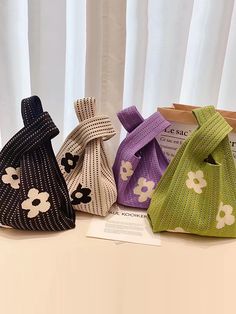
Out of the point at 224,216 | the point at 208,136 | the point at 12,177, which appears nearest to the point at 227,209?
the point at 224,216

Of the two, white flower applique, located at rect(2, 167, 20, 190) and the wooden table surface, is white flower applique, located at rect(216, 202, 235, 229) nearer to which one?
the wooden table surface

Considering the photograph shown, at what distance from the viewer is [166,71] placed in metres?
0.71

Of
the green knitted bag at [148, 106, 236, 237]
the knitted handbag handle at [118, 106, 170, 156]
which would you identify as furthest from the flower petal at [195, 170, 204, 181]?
the knitted handbag handle at [118, 106, 170, 156]

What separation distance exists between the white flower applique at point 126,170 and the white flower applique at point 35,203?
0.15m

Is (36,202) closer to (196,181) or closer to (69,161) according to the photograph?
(69,161)

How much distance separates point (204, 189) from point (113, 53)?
344 mm

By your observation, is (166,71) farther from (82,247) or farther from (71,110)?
(82,247)

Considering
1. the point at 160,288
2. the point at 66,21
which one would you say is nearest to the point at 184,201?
the point at 160,288

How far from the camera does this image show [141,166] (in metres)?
0.58

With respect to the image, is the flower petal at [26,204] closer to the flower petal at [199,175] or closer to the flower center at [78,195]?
the flower center at [78,195]

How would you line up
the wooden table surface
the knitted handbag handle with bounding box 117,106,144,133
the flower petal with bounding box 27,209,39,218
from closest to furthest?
the wooden table surface
the flower petal with bounding box 27,209,39,218
the knitted handbag handle with bounding box 117,106,144,133

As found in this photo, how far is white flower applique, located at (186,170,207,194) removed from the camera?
1.64ft

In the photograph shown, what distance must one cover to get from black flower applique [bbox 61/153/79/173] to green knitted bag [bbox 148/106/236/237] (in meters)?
0.17

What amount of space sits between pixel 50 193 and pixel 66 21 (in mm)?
383
